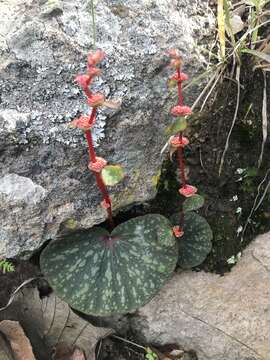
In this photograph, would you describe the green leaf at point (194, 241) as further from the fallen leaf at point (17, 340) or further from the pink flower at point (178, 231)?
the fallen leaf at point (17, 340)

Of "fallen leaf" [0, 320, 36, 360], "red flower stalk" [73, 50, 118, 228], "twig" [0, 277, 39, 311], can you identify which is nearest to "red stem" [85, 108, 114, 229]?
"red flower stalk" [73, 50, 118, 228]

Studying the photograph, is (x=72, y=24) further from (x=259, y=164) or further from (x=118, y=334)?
(x=118, y=334)

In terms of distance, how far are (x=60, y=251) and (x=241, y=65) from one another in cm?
88

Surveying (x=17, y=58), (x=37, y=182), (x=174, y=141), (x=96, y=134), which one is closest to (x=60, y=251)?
(x=37, y=182)

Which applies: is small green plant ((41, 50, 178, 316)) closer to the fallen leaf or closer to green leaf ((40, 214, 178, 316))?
green leaf ((40, 214, 178, 316))

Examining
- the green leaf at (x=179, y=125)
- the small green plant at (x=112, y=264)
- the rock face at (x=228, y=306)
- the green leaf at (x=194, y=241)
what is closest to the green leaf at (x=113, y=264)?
the small green plant at (x=112, y=264)

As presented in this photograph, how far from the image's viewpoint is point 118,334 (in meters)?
1.95

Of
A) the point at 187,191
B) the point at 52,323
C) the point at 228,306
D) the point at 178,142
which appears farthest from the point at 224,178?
the point at 52,323

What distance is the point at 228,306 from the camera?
1868mm

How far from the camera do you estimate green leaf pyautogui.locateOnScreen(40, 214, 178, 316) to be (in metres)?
1.63

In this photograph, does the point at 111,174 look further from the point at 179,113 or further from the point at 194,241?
the point at 194,241

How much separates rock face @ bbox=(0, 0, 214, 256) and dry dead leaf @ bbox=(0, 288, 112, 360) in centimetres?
36

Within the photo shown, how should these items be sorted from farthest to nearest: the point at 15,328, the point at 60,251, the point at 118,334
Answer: the point at 118,334 → the point at 15,328 → the point at 60,251

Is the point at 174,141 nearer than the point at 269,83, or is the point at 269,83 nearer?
the point at 174,141
